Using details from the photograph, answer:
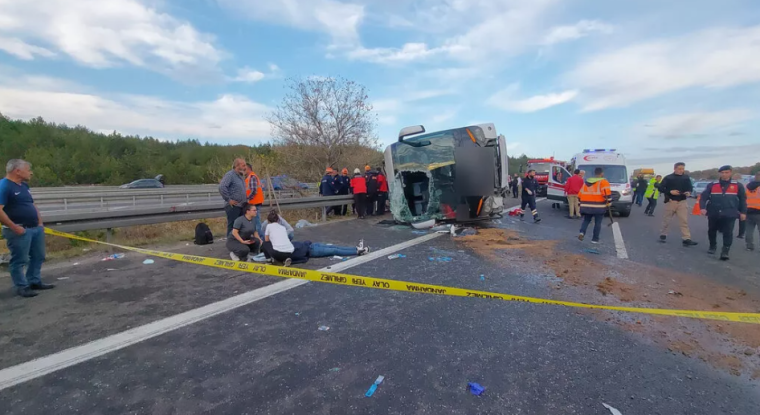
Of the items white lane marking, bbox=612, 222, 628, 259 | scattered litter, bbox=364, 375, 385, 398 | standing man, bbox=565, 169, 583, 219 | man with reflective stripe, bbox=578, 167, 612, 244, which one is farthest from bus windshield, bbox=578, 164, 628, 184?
scattered litter, bbox=364, 375, 385, 398

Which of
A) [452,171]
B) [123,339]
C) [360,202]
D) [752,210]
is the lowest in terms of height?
[123,339]

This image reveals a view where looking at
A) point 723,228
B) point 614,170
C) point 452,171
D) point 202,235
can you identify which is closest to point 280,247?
point 202,235

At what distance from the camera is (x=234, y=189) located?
635 centimetres

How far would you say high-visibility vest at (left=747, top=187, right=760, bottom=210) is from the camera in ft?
23.0

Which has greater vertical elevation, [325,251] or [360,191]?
[360,191]

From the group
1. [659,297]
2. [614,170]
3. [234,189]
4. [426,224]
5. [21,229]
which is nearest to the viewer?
[21,229]

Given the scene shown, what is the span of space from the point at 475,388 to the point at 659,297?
10.5ft

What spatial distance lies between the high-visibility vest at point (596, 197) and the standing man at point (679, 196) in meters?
1.42

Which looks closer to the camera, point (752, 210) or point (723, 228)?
point (723, 228)

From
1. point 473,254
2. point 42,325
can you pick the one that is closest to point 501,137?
point 473,254

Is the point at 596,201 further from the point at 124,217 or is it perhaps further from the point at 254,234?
the point at 124,217

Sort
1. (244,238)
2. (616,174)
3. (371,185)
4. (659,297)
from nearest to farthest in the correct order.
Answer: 1. (659,297)
2. (244,238)
3. (371,185)
4. (616,174)

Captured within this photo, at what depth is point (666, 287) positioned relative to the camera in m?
4.52

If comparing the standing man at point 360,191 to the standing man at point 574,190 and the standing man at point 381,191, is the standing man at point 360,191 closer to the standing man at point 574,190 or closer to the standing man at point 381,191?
the standing man at point 381,191
